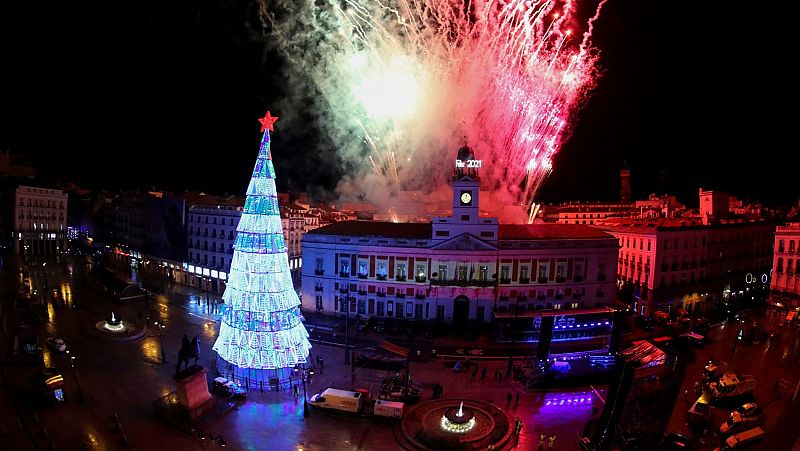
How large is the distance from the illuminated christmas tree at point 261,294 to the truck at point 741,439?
26120 millimetres

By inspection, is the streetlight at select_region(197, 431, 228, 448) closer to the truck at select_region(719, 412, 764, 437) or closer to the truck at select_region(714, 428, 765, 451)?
the truck at select_region(714, 428, 765, 451)

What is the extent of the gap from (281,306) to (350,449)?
1165 cm

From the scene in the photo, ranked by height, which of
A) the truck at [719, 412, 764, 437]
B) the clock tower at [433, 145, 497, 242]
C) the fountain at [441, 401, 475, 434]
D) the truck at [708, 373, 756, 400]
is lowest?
the fountain at [441, 401, 475, 434]

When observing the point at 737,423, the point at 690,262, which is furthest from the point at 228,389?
the point at 690,262

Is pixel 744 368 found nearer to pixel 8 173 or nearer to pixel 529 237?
pixel 529 237

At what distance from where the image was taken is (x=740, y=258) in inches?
2406

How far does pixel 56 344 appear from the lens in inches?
1362

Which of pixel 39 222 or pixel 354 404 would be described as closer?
pixel 354 404

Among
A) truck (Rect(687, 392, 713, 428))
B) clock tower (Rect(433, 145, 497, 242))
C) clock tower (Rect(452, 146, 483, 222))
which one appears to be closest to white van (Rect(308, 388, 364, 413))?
truck (Rect(687, 392, 713, 428))

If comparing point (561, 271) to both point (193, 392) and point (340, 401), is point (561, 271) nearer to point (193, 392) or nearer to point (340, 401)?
point (340, 401)

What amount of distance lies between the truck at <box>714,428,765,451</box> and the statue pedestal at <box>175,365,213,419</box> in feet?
93.9

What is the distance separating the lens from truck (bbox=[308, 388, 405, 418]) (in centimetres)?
2781

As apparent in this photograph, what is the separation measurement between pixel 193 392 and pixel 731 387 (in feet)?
111

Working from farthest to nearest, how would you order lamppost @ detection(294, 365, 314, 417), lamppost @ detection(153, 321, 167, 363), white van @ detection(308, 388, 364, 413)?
lamppost @ detection(153, 321, 167, 363) → lamppost @ detection(294, 365, 314, 417) → white van @ detection(308, 388, 364, 413)
